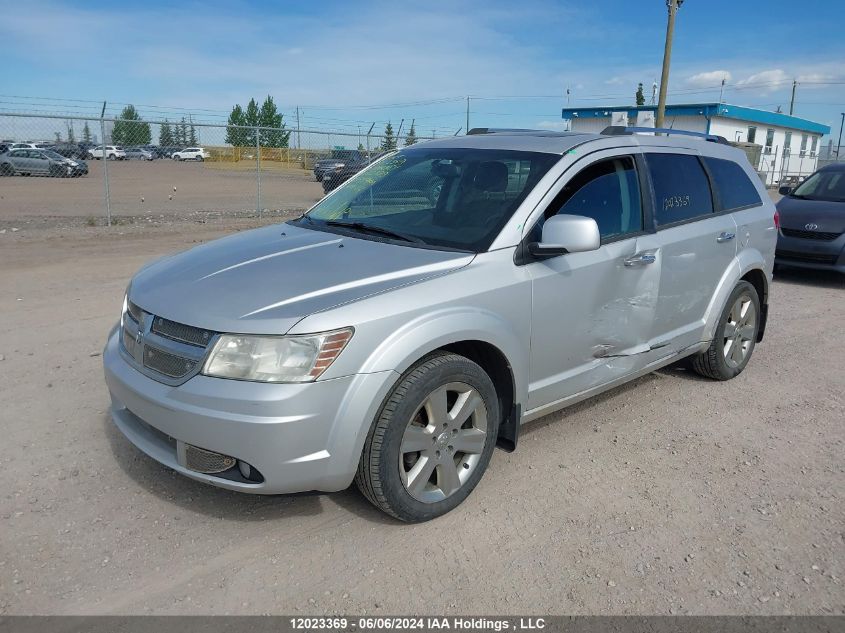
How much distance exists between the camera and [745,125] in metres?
45.5

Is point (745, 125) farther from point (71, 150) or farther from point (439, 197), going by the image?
point (439, 197)

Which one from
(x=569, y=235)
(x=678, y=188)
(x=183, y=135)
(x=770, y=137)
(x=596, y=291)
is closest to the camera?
(x=569, y=235)

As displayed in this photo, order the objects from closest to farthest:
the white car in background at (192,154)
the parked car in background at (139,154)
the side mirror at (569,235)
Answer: the side mirror at (569,235) < the parked car in background at (139,154) < the white car in background at (192,154)

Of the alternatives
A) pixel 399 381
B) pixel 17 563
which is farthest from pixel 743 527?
pixel 17 563

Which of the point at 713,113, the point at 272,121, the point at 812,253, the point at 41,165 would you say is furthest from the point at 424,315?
the point at 272,121

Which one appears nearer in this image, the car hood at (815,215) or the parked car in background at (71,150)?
the car hood at (815,215)

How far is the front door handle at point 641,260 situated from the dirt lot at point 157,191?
40.5ft

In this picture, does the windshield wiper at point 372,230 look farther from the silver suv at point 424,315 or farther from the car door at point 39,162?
the car door at point 39,162

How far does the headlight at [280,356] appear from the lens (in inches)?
111

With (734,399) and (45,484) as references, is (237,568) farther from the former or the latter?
(734,399)

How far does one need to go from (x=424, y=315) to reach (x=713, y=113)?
4406 centimetres

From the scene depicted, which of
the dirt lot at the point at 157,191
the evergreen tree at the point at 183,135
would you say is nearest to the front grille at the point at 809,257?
the dirt lot at the point at 157,191

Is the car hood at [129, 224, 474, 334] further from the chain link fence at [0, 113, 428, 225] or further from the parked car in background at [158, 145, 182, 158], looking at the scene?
the parked car in background at [158, 145, 182, 158]

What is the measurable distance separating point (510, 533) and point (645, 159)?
8.40ft
